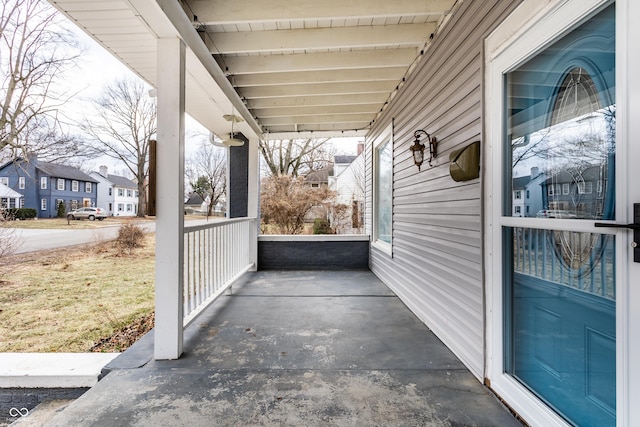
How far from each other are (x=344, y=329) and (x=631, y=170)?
8.08ft

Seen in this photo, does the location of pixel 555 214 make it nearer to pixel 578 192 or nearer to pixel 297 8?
pixel 578 192

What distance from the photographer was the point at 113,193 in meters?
9.15

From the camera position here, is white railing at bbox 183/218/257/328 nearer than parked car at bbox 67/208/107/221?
Yes

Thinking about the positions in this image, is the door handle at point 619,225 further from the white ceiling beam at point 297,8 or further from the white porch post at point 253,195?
the white porch post at point 253,195

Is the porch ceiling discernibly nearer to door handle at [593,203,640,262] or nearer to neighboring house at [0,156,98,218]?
door handle at [593,203,640,262]

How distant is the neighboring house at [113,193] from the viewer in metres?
7.33

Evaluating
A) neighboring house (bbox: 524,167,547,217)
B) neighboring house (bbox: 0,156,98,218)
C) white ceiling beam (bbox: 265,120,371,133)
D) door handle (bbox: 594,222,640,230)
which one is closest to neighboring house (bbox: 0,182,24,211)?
neighboring house (bbox: 0,156,98,218)

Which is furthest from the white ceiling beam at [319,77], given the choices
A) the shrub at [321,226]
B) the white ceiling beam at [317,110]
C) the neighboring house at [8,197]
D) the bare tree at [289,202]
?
the shrub at [321,226]

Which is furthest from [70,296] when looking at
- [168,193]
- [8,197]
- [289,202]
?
[289,202]

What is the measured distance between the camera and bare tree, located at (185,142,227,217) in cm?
656

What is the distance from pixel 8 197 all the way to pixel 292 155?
934cm

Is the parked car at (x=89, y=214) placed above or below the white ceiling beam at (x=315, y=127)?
below

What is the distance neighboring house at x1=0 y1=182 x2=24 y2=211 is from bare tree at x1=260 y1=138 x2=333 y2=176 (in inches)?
317

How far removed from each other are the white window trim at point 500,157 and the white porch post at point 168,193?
7.48ft
